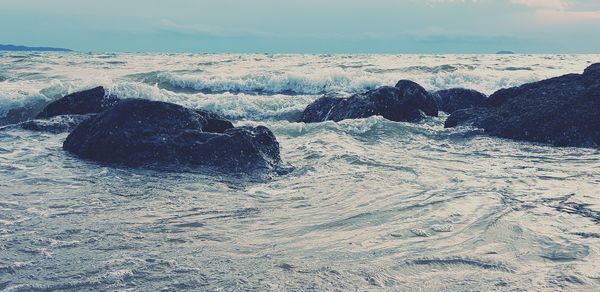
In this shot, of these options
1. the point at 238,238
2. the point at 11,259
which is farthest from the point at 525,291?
the point at 11,259

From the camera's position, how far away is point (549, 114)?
9.44m

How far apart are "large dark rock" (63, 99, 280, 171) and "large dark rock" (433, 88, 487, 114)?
26.9ft

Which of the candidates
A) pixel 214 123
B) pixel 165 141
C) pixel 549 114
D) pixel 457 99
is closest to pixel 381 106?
pixel 549 114

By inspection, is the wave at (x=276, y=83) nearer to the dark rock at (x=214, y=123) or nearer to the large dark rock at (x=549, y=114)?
the large dark rock at (x=549, y=114)

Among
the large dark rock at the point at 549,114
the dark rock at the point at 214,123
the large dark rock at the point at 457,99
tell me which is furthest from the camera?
the large dark rock at the point at 457,99

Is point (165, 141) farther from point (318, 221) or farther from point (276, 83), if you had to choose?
point (276, 83)

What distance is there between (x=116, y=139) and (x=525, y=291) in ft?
19.4

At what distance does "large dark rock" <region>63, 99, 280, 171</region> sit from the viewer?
7105 millimetres

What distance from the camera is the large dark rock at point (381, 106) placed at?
1182 centimetres

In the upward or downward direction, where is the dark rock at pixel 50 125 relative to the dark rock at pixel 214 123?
downward

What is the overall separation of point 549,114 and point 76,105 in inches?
392

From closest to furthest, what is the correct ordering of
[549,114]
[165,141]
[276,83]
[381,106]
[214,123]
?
[165,141] → [214,123] → [549,114] → [381,106] → [276,83]

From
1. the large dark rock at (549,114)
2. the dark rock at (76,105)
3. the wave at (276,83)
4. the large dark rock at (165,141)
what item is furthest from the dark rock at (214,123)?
the wave at (276,83)

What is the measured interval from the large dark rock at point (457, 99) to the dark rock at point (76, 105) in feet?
29.3
